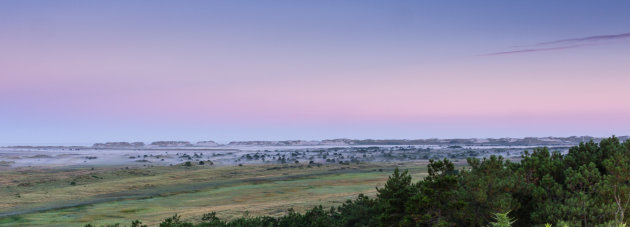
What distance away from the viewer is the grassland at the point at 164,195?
95.3 ft

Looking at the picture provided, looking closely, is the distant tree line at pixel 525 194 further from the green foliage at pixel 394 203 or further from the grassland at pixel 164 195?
the grassland at pixel 164 195

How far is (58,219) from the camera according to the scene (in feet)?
92.0

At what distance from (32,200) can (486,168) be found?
36.5m

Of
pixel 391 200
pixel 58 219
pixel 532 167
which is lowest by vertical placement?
pixel 58 219

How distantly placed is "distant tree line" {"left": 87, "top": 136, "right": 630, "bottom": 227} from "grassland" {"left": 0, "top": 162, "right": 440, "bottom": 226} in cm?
1258

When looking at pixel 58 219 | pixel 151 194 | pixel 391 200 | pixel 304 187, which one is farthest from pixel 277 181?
pixel 391 200

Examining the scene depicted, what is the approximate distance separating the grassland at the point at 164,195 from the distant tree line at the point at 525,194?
12582 millimetres

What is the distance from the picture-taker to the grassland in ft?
95.3

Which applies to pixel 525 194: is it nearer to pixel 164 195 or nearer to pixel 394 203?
pixel 394 203

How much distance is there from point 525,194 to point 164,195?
3321 centimetres

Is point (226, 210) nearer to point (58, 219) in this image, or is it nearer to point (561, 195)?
point (58, 219)

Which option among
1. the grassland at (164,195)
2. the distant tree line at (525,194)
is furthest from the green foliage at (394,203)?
the grassland at (164,195)

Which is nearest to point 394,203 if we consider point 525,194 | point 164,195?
point 525,194

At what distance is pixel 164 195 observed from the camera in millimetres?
40312
